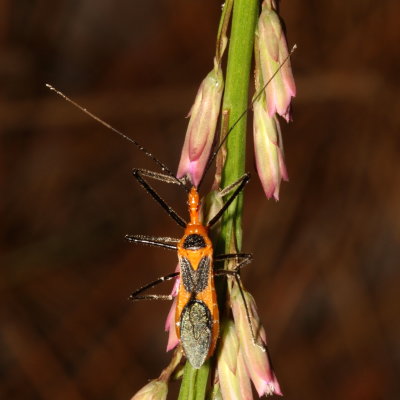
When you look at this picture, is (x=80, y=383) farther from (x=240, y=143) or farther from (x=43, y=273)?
(x=240, y=143)

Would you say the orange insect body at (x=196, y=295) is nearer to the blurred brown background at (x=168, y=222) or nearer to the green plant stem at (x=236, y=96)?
the green plant stem at (x=236, y=96)

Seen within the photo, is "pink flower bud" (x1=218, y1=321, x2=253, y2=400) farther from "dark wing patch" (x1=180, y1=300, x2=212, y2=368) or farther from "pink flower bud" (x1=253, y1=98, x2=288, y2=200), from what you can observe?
"pink flower bud" (x1=253, y1=98, x2=288, y2=200)

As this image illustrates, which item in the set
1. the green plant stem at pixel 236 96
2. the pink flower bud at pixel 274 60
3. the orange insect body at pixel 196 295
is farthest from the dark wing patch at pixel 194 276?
the pink flower bud at pixel 274 60

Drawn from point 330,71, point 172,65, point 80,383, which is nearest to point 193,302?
point 80,383

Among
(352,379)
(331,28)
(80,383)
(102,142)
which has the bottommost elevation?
(352,379)

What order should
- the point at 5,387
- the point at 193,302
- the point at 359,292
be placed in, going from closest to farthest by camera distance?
the point at 193,302 < the point at 5,387 < the point at 359,292

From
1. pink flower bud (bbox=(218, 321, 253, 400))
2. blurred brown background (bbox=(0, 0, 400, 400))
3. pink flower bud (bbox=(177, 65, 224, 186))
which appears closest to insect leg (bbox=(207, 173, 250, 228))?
pink flower bud (bbox=(177, 65, 224, 186))
